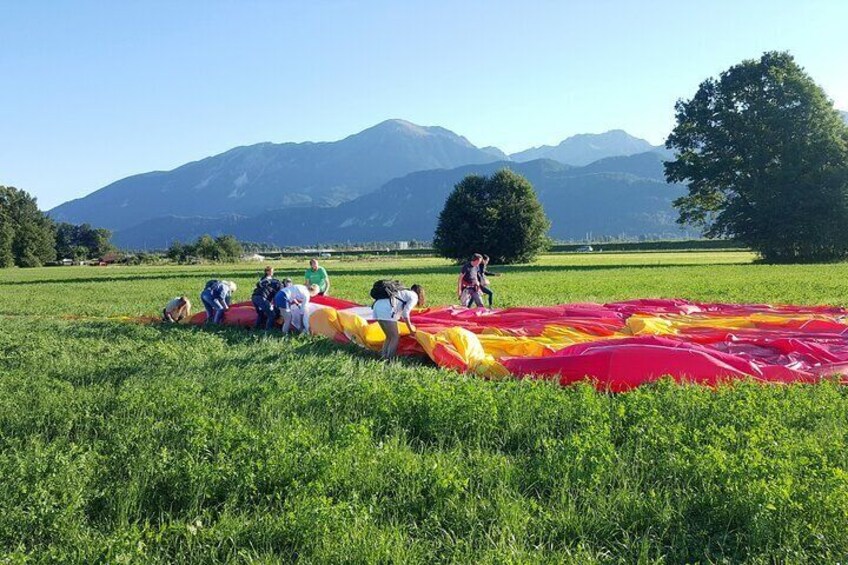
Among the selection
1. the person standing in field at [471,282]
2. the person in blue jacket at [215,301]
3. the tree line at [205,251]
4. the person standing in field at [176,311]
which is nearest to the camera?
the person in blue jacket at [215,301]

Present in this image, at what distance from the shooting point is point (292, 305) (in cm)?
1277

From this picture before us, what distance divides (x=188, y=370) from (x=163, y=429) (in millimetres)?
2943

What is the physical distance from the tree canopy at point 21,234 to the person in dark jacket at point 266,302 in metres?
91.2

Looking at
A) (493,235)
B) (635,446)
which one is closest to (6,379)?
(635,446)

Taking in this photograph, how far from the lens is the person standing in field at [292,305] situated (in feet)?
41.4

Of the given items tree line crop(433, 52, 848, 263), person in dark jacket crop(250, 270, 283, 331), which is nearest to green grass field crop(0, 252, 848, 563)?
person in dark jacket crop(250, 270, 283, 331)

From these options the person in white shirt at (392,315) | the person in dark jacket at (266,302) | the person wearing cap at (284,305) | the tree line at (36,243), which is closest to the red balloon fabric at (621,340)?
the person in white shirt at (392,315)

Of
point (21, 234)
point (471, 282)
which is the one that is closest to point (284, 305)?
point (471, 282)

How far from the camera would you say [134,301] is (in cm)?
2453

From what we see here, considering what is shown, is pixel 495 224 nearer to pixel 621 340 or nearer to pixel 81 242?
pixel 621 340

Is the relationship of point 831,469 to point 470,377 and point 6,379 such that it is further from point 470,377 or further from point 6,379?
point 6,379

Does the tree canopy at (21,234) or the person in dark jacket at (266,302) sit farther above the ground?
the tree canopy at (21,234)

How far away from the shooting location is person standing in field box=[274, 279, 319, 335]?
41.4ft

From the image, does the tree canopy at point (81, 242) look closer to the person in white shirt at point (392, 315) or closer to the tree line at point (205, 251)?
the tree line at point (205, 251)
